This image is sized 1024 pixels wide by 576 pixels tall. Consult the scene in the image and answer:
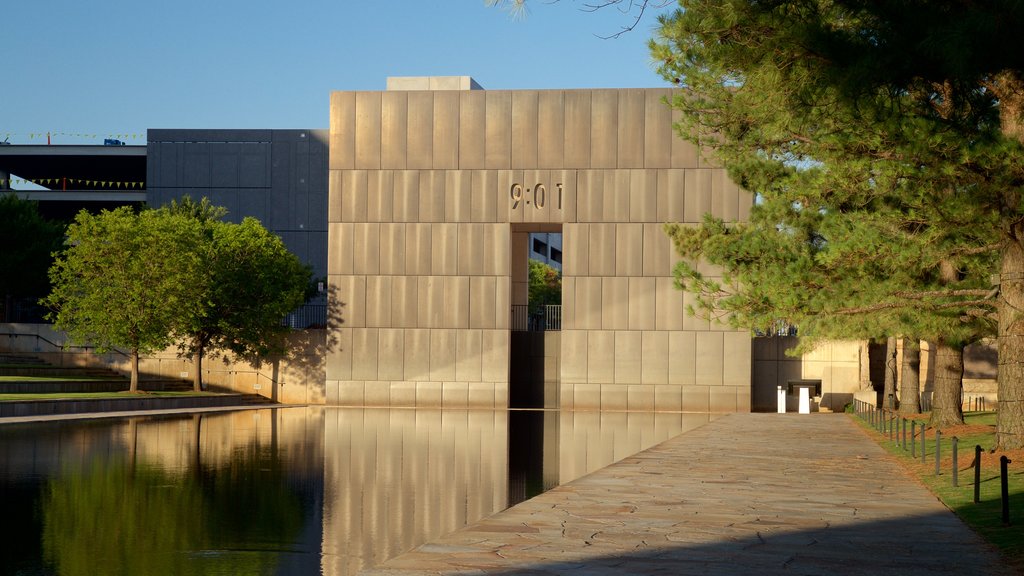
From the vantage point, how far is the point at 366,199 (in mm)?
49625

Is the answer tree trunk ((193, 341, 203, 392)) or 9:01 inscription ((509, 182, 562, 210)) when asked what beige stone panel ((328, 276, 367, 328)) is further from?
9:01 inscription ((509, 182, 562, 210))

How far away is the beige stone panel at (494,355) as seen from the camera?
160 ft

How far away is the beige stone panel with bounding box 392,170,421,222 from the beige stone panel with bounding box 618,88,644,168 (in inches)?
334

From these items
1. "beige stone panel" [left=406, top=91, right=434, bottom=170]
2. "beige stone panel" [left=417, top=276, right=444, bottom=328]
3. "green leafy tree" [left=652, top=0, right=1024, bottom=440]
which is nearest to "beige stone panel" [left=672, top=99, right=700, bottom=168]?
"beige stone panel" [left=406, top=91, right=434, bottom=170]

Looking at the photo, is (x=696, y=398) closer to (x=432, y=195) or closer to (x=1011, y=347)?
(x=432, y=195)

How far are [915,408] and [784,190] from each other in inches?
548

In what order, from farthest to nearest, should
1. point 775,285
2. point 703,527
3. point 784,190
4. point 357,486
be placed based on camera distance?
point 784,190 → point 775,285 → point 357,486 → point 703,527

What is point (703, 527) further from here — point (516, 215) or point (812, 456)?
point (516, 215)

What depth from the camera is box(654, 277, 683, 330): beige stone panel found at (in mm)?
47781

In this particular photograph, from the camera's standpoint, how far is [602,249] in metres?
48.1

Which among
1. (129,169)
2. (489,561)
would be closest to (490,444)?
(489,561)

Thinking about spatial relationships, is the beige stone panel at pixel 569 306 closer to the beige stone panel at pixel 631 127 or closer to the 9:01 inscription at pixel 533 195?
the 9:01 inscription at pixel 533 195

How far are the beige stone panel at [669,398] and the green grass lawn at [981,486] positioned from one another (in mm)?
22578

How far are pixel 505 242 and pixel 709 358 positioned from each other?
9.45m
